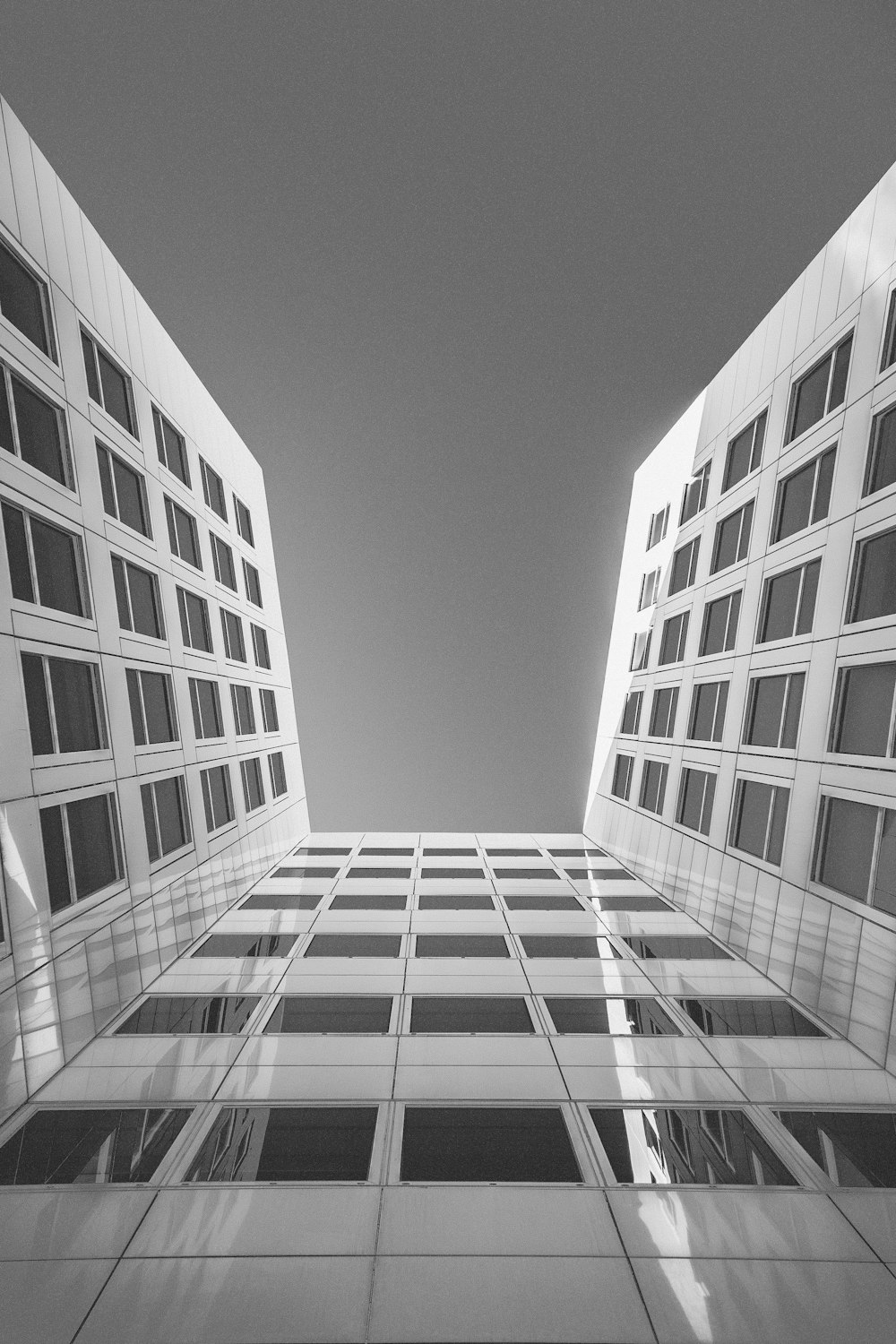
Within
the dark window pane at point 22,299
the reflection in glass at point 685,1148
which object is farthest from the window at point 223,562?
the reflection in glass at point 685,1148

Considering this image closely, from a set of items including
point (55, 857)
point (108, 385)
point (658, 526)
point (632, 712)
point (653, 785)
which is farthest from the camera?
point (632, 712)

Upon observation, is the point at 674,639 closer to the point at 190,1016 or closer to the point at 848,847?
the point at 848,847

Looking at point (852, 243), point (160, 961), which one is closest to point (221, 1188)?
point (160, 961)

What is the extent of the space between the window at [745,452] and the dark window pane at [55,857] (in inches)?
823

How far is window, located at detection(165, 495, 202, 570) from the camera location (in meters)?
23.6

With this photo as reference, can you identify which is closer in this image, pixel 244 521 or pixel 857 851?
pixel 857 851

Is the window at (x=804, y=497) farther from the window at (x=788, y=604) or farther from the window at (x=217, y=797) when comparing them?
the window at (x=217, y=797)

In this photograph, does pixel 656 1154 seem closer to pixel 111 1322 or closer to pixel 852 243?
pixel 111 1322

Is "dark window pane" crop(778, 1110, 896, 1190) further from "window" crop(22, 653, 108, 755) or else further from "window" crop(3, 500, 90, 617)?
"window" crop(3, 500, 90, 617)

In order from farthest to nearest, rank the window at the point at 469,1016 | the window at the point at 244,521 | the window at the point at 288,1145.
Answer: the window at the point at 244,521
the window at the point at 469,1016
the window at the point at 288,1145

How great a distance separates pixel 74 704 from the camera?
52.2 feet

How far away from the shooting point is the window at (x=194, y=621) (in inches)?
943

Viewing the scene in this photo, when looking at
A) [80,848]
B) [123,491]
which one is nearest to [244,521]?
[123,491]

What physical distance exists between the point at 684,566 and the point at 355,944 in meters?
18.6
